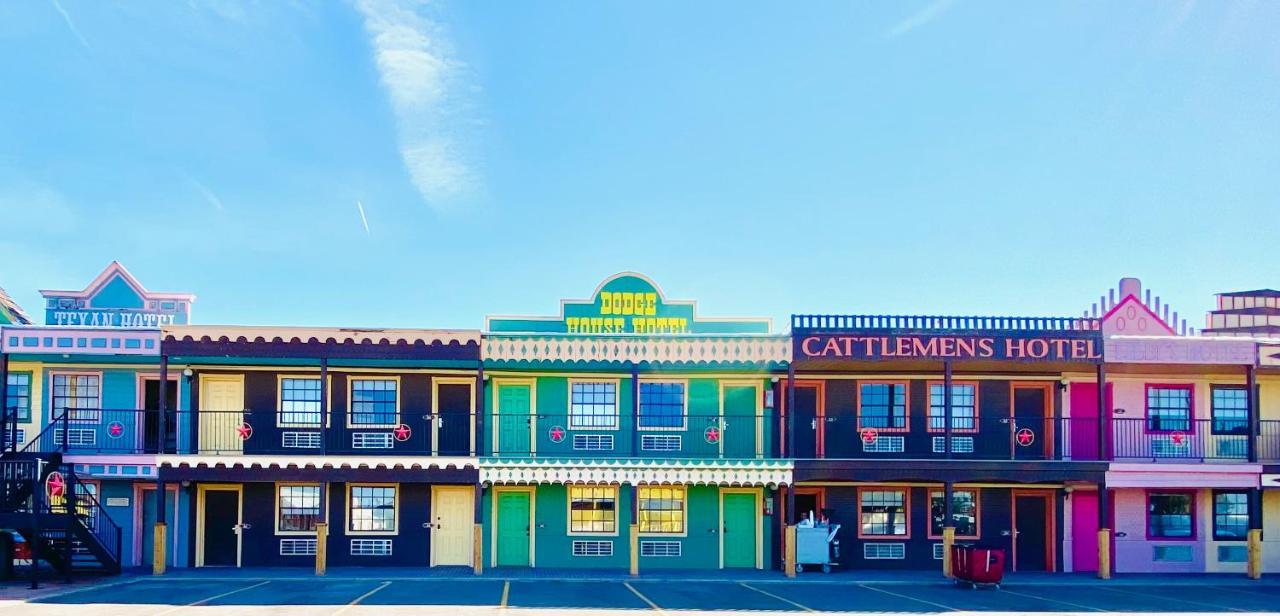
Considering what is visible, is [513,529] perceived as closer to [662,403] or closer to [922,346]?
[662,403]

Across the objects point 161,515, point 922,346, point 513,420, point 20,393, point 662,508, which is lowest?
point 662,508

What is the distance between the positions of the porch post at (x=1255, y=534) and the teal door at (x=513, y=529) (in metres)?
17.3

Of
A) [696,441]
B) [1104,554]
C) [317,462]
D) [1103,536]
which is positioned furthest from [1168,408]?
[317,462]

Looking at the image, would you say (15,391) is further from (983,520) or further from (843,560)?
(983,520)

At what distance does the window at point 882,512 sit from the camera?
26281 millimetres

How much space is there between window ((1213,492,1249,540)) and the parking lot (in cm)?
252

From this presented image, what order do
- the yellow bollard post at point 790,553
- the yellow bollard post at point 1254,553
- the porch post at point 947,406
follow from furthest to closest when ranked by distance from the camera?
the yellow bollard post at point 1254,553
the porch post at point 947,406
the yellow bollard post at point 790,553

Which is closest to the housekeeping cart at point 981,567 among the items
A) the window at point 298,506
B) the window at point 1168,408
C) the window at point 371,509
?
the window at point 1168,408

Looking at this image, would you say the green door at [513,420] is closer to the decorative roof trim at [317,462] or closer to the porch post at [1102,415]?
the decorative roof trim at [317,462]

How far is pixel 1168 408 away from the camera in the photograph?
1044 inches

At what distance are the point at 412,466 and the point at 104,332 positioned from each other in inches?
303

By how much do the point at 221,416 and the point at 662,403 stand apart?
35.7 feet

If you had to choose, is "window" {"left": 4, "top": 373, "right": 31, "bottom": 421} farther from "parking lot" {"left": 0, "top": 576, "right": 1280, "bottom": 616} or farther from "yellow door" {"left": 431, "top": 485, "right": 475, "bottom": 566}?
"yellow door" {"left": 431, "top": 485, "right": 475, "bottom": 566}

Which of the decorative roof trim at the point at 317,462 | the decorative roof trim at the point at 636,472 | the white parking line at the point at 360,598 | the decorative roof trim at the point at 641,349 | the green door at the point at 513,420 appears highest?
the decorative roof trim at the point at 641,349
